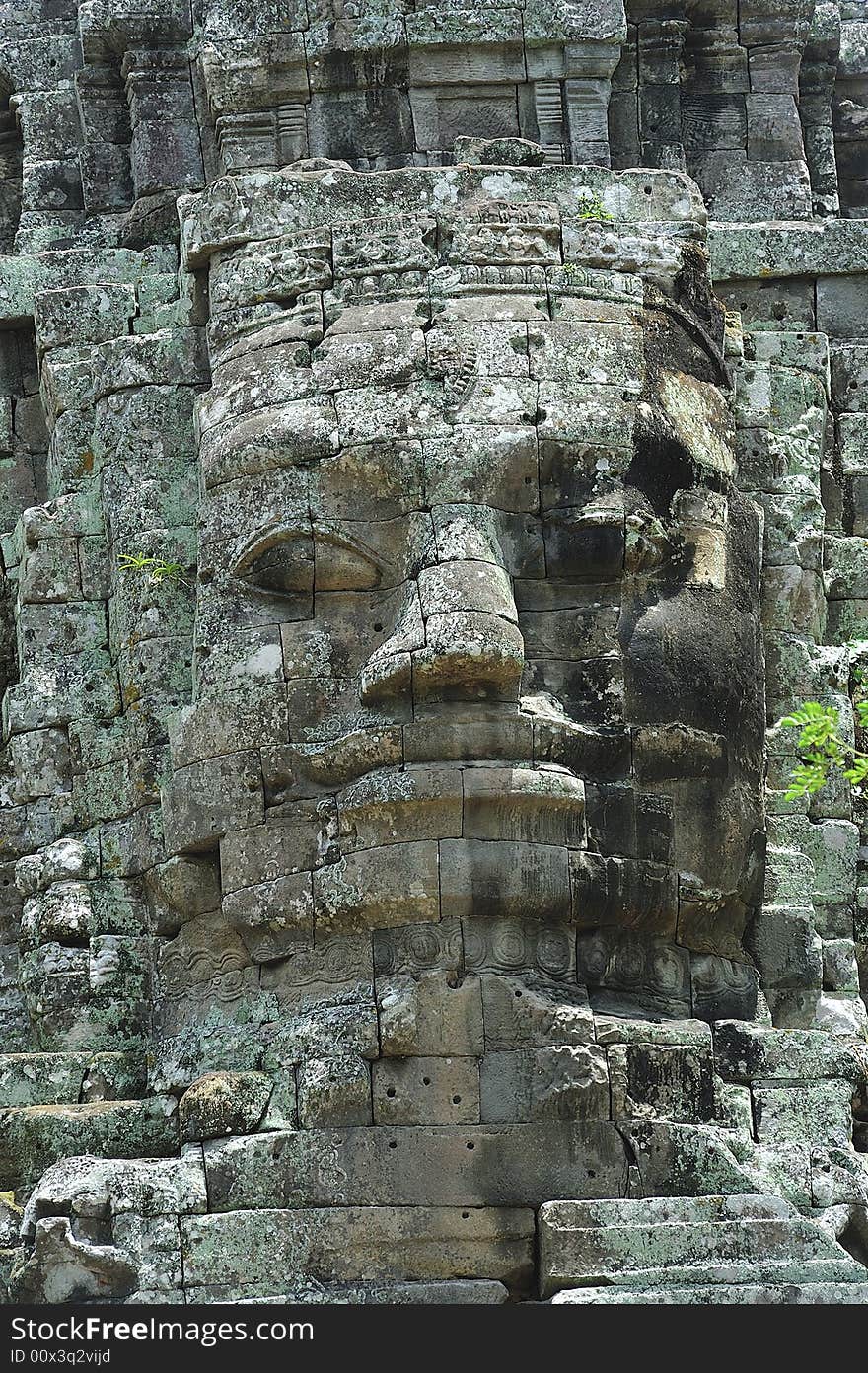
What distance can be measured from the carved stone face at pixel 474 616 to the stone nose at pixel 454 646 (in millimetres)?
16

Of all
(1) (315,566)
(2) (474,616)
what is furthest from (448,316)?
(2) (474,616)

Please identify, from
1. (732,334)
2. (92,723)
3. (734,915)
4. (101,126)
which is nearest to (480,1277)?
(734,915)

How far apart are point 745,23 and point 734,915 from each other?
5625mm

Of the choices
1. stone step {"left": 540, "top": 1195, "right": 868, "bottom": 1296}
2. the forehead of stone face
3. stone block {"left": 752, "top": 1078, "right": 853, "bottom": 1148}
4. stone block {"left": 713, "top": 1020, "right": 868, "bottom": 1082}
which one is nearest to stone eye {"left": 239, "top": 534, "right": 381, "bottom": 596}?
the forehead of stone face

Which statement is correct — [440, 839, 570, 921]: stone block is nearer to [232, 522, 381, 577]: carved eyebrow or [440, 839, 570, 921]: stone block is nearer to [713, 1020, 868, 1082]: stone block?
[713, 1020, 868, 1082]: stone block

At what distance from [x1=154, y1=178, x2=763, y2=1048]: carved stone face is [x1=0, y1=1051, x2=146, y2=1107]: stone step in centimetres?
98

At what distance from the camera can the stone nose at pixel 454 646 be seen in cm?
1639

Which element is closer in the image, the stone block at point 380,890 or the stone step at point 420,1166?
the stone step at point 420,1166

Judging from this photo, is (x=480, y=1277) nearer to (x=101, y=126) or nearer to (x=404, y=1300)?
(x=404, y=1300)

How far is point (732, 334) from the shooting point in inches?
736

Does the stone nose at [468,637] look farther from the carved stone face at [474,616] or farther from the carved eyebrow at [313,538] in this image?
the carved eyebrow at [313,538]

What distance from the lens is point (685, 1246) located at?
49.9 feet

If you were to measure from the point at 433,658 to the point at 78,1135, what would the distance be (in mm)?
2999

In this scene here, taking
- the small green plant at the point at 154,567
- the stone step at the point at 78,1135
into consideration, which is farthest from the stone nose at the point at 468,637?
the stone step at the point at 78,1135
